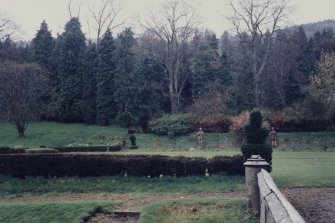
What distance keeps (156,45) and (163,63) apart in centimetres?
239

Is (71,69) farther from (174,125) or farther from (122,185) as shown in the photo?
(122,185)

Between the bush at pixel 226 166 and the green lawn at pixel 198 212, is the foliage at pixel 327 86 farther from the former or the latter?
the green lawn at pixel 198 212

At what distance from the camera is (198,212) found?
12039 mm

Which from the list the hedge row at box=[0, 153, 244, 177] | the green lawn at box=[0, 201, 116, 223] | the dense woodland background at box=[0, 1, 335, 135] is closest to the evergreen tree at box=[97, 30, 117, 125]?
the dense woodland background at box=[0, 1, 335, 135]

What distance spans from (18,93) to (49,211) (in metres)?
30.8

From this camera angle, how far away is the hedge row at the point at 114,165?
1755cm

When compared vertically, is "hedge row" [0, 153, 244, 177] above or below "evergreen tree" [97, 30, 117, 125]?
below

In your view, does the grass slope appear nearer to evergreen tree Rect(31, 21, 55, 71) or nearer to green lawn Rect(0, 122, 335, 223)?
green lawn Rect(0, 122, 335, 223)

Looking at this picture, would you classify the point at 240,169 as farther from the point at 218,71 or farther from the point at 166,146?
the point at 218,71

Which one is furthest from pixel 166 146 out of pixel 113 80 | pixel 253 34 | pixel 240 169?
pixel 240 169

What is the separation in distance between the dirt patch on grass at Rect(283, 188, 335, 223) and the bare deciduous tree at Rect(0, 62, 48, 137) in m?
32.4

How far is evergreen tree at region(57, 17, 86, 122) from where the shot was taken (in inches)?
1937

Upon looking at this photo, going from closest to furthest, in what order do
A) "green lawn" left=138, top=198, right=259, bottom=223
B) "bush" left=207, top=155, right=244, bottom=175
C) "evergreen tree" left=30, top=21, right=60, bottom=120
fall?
"green lawn" left=138, top=198, right=259, bottom=223, "bush" left=207, top=155, right=244, bottom=175, "evergreen tree" left=30, top=21, right=60, bottom=120

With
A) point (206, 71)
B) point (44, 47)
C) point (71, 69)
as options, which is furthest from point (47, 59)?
point (206, 71)
